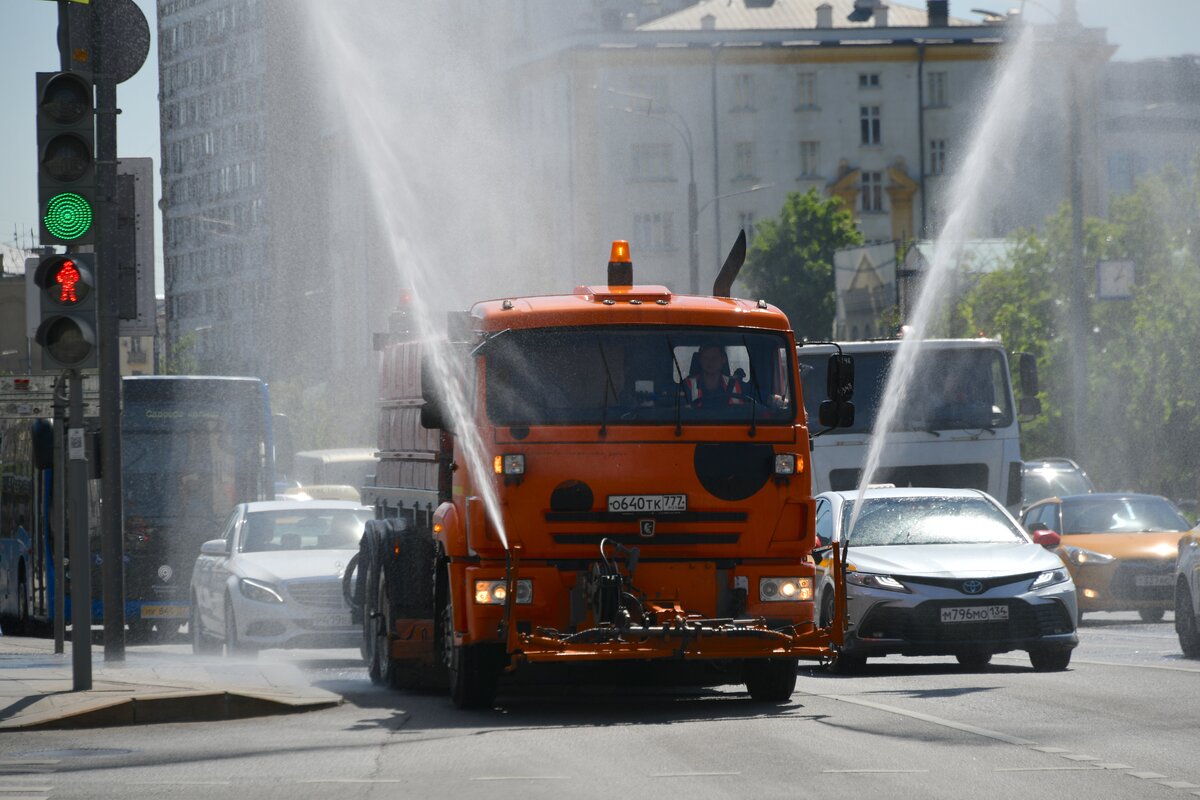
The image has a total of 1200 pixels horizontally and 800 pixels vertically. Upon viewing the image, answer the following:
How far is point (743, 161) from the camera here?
108562mm

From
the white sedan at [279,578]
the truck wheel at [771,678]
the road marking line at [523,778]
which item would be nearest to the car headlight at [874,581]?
the truck wheel at [771,678]

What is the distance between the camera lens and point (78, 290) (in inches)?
562

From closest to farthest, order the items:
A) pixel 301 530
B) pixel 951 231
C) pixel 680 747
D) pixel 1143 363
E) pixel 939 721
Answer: pixel 680 747, pixel 939 721, pixel 951 231, pixel 301 530, pixel 1143 363

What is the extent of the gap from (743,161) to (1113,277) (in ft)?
209

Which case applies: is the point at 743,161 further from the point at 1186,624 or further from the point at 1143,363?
the point at 1186,624

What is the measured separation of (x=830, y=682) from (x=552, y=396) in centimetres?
428

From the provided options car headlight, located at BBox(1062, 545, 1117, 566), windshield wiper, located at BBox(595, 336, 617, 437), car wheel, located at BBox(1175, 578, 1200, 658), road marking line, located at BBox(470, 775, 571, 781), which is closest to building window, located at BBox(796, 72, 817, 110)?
car headlight, located at BBox(1062, 545, 1117, 566)

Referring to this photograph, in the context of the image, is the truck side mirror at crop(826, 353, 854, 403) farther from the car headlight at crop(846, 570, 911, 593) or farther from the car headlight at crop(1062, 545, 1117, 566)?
the car headlight at crop(1062, 545, 1117, 566)

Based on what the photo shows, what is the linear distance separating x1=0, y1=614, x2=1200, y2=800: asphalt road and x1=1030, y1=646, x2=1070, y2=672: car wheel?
0.88 meters

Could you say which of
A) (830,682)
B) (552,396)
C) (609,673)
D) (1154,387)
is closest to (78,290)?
(552,396)

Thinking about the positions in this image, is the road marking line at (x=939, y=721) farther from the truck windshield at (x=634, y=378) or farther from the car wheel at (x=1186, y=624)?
the car wheel at (x=1186, y=624)

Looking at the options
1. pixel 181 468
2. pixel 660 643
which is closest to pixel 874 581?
pixel 660 643

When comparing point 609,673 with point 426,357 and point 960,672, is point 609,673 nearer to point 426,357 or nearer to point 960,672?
point 426,357

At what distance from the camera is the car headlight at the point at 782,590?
1356cm
